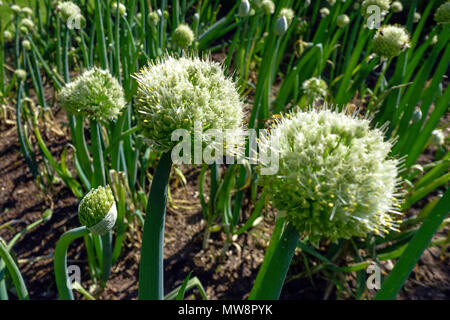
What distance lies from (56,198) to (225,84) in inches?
68.1

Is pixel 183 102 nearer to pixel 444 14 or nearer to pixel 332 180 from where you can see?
pixel 332 180

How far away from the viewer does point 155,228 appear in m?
0.84

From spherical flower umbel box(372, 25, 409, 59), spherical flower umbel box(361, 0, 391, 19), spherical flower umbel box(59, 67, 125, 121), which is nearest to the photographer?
spherical flower umbel box(59, 67, 125, 121)

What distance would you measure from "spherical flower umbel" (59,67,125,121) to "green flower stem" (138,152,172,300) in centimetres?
52

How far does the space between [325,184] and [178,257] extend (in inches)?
55.5

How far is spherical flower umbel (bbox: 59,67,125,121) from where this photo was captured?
4.03 feet

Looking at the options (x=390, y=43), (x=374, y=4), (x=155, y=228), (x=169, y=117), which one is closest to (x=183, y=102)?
(x=169, y=117)

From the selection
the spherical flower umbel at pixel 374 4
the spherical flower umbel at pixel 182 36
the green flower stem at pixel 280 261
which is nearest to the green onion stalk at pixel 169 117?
the green flower stem at pixel 280 261

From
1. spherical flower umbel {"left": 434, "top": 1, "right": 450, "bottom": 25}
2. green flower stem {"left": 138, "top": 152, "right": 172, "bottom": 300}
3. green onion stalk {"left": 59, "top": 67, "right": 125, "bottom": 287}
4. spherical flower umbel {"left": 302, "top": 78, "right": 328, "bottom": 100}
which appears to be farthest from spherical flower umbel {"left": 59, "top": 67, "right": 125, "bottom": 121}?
spherical flower umbel {"left": 434, "top": 1, "right": 450, "bottom": 25}

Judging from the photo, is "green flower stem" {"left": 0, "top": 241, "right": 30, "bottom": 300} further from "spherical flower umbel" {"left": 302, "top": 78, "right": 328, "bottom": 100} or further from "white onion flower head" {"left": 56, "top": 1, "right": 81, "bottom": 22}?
"spherical flower umbel" {"left": 302, "top": 78, "right": 328, "bottom": 100}
